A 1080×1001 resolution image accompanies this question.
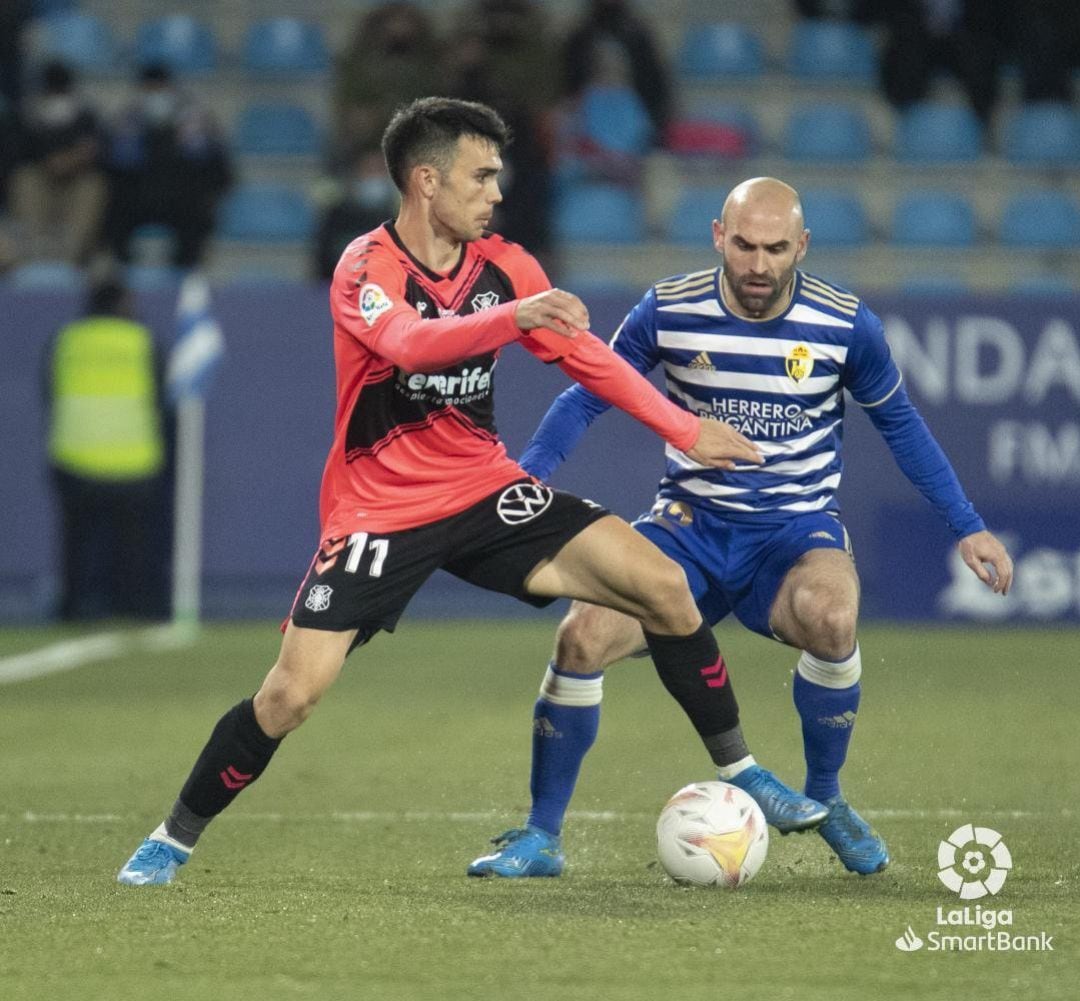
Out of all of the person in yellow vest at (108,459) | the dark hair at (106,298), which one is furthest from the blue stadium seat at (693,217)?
the dark hair at (106,298)

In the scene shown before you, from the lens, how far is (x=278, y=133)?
15.1 metres

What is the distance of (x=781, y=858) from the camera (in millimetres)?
5805

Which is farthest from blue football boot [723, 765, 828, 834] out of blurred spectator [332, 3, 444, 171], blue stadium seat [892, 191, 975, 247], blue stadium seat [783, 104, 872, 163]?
blue stadium seat [783, 104, 872, 163]

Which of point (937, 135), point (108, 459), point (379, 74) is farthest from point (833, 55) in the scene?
point (108, 459)

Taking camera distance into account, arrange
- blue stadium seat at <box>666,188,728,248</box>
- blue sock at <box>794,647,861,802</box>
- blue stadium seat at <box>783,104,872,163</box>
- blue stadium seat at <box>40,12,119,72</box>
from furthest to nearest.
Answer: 1. blue stadium seat at <box>40,12,119,72</box>
2. blue stadium seat at <box>783,104,872,163</box>
3. blue stadium seat at <box>666,188,728,248</box>
4. blue sock at <box>794,647,861,802</box>

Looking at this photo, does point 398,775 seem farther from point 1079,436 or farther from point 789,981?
point 1079,436

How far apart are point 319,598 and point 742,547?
1.28m

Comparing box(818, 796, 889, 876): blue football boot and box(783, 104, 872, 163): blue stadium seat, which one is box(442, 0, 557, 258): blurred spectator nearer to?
box(783, 104, 872, 163): blue stadium seat

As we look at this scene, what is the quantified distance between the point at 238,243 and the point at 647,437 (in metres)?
3.57

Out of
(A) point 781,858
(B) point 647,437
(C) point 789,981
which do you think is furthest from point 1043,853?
(B) point 647,437

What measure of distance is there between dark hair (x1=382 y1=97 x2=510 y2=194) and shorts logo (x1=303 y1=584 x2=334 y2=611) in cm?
106

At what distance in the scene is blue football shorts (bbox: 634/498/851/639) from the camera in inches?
227

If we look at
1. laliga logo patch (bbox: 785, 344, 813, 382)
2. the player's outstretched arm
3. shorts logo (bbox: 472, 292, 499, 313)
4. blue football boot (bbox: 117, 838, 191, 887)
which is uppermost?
shorts logo (bbox: 472, 292, 499, 313)

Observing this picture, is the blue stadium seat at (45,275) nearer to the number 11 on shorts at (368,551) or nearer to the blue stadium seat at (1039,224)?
the blue stadium seat at (1039,224)
